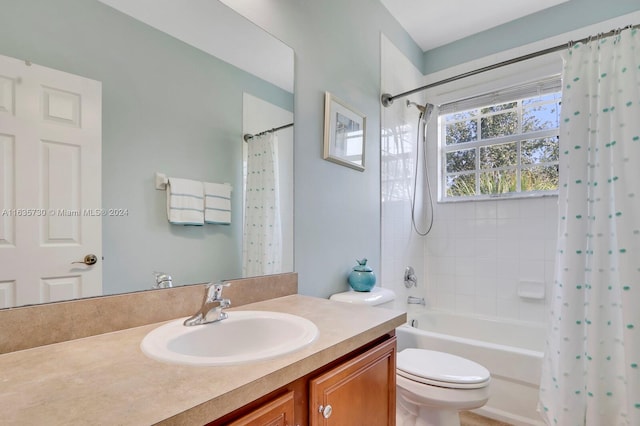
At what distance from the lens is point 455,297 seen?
274 cm

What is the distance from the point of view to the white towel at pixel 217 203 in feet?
3.86

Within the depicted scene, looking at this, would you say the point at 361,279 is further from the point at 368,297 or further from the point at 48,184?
the point at 48,184

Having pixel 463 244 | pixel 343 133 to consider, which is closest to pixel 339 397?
pixel 343 133

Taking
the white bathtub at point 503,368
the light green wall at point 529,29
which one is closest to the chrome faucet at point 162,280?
the white bathtub at point 503,368

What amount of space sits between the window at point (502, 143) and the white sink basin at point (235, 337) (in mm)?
2264

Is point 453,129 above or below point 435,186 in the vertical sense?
above

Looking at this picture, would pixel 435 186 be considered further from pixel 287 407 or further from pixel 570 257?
pixel 287 407

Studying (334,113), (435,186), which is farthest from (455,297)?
(334,113)

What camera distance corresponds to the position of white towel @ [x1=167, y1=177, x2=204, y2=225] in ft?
3.50

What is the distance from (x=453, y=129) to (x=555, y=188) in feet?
3.05

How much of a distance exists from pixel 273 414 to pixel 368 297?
3.61ft

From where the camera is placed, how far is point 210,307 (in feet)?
3.21

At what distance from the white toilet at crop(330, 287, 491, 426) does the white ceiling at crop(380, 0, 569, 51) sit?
2052 millimetres

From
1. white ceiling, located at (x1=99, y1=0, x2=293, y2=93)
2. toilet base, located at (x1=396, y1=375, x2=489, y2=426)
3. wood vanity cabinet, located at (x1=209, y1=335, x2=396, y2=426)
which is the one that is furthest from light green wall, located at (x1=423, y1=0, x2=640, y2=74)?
wood vanity cabinet, located at (x1=209, y1=335, x2=396, y2=426)
